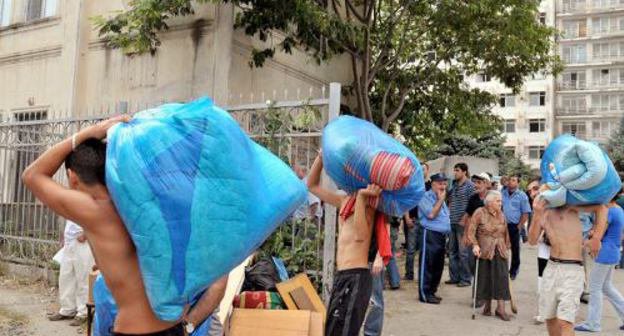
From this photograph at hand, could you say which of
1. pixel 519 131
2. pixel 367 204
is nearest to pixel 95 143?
pixel 367 204

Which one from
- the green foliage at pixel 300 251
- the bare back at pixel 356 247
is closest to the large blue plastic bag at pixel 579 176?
the bare back at pixel 356 247

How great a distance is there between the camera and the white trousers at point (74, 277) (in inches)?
249

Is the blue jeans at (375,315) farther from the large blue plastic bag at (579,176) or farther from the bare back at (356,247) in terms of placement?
the large blue plastic bag at (579,176)

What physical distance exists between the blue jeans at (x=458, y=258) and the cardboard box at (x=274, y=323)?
4586 millimetres

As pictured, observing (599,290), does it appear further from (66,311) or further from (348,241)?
(66,311)

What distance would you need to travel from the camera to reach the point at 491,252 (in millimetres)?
6848

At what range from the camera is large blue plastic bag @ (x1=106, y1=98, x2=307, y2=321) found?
7.52ft

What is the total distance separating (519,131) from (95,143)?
180 ft

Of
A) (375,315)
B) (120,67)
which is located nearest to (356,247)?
(375,315)

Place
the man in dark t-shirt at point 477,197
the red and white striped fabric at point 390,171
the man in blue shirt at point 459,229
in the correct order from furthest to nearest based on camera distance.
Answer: the man in blue shirt at point 459,229 < the man in dark t-shirt at point 477,197 < the red and white striped fabric at point 390,171

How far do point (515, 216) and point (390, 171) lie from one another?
647cm

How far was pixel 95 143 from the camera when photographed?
8.23ft

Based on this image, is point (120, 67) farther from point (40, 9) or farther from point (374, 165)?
point (374, 165)

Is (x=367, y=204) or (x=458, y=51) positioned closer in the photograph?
(x=367, y=204)
